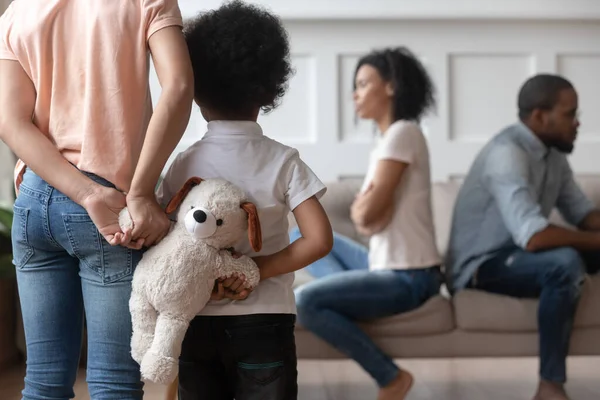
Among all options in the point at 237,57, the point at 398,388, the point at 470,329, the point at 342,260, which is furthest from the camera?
the point at 342,260

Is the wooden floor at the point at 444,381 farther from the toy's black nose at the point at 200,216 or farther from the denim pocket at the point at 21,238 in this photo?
the toy's black nose at the point at 200,216

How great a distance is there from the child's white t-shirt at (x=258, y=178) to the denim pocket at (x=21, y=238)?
8.2 inches

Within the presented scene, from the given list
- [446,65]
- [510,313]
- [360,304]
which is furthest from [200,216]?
[446,65]

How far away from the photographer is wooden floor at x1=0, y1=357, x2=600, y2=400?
259 cm

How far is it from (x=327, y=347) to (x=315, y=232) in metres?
1.11

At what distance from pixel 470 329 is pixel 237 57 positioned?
133 cm

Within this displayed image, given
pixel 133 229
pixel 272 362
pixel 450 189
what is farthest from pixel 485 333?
pixel 133 229

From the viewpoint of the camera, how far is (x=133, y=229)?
1.13 metres

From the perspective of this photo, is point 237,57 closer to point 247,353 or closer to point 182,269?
point 182,269

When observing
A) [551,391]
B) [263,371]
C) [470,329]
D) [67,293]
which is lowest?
[551,391]

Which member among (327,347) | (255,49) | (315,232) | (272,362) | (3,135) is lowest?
(327,347)

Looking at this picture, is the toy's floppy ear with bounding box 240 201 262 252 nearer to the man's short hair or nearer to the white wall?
the man's short hair

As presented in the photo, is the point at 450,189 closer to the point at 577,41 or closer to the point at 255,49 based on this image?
the point at 577,41

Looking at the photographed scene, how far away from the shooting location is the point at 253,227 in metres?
1.14
